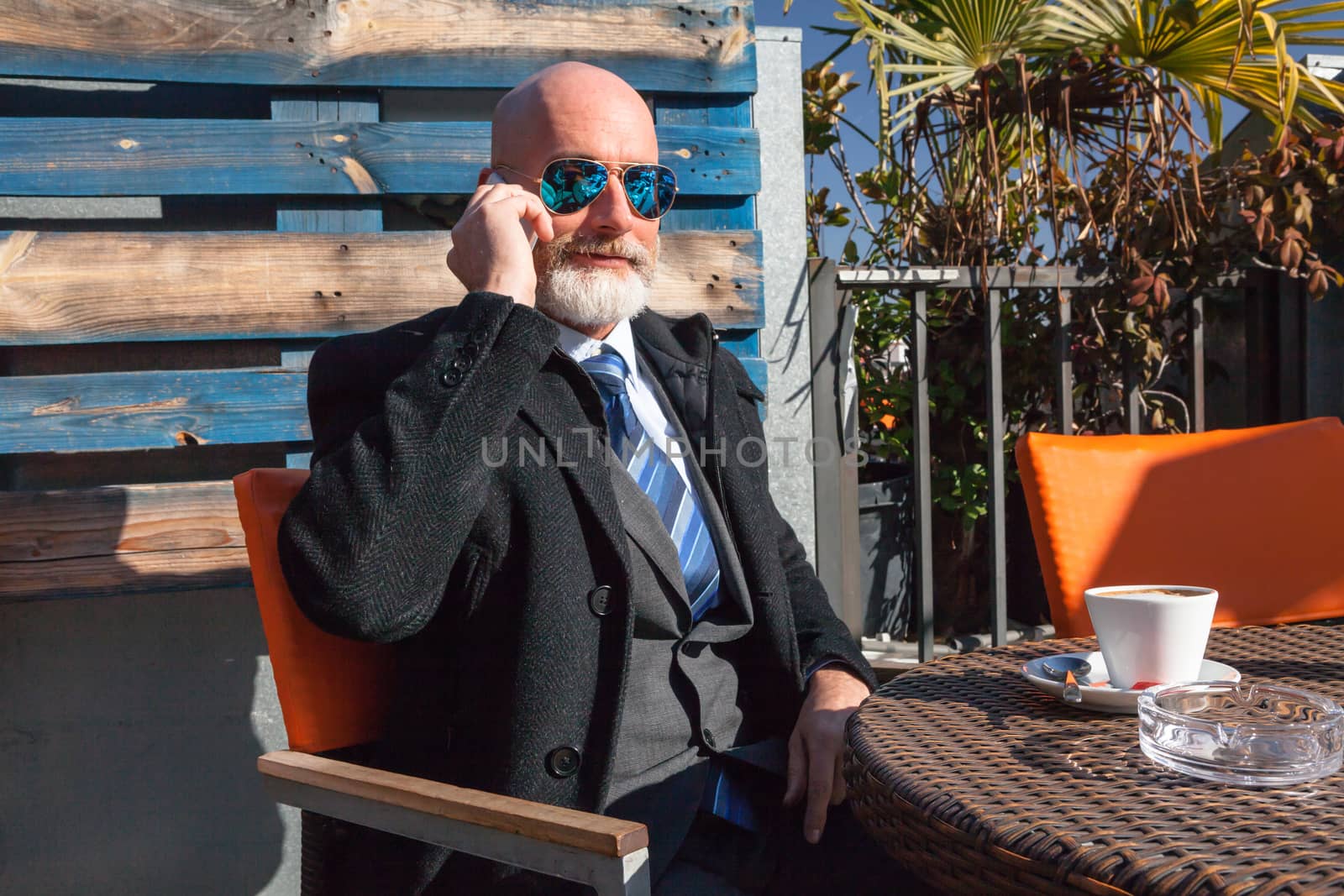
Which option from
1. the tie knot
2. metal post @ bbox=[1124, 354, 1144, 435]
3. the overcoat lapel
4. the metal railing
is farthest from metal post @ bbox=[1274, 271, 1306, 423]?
the overcoat lapel

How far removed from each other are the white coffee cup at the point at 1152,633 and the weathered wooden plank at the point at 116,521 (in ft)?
5.71

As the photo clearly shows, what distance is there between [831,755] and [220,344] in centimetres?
166

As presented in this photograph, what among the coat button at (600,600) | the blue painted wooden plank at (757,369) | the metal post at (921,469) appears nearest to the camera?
the coat button at (600,600)

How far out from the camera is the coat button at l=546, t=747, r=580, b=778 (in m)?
1.30

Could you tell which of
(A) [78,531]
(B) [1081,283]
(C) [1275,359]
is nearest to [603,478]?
(A) [78,531]

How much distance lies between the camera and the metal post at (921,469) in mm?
2801

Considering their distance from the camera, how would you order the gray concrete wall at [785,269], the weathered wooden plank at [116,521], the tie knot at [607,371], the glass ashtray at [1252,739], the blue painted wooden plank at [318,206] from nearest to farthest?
the glass ashtray at [1252,739], the tie knot at [607,371], the weathered wooden plank at [116,521], the blue painted wooden plank at [318,206], the gray concrete wall at [785,269]

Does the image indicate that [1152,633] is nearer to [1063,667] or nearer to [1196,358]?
[1063,667]

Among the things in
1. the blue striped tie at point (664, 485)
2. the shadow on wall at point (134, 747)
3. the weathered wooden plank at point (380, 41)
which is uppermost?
the weathered wooden plank at point (380, 41)

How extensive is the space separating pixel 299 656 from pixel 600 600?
0.40 metres

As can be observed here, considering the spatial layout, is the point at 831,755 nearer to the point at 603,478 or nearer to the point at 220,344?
the point at 603,478

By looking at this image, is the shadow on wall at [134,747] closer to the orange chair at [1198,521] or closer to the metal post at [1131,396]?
the orange chair at [1198,521]

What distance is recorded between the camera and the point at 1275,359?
138 inches

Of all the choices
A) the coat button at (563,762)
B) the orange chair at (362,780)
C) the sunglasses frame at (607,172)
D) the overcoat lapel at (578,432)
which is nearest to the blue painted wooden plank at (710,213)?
the sunglasses frame at (607,172)
